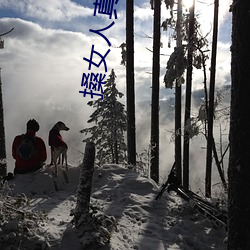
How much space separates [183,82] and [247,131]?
13571mm

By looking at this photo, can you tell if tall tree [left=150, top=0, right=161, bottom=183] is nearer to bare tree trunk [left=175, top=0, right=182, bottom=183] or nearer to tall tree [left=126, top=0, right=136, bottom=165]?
tall tree [left=126, top=0, right=136, bottom=165]

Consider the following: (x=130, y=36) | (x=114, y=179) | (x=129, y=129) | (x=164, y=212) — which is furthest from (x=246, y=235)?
(x=130, y=36)

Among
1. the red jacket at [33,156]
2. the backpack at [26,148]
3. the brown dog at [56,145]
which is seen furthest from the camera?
the brown dog at [56,145]

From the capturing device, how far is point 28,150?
9.46 m

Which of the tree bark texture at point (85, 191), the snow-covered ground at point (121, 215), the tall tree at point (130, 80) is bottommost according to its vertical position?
the snow-covered ground at point (121, 215)

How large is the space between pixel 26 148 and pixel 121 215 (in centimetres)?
366

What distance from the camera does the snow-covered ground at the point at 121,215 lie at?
223 inches

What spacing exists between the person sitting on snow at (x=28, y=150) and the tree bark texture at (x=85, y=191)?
3.81m

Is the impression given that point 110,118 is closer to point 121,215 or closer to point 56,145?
point 56,145

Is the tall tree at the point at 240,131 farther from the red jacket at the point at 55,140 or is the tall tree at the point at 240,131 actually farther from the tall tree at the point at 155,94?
the tall tree at the point at 155,94

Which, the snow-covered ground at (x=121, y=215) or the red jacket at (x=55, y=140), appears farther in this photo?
the red jacket at (x=55, y=140)

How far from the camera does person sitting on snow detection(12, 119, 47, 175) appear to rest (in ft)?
31.0

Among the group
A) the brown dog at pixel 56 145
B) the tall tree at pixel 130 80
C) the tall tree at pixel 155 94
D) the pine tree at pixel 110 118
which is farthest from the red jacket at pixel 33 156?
the pine tree at pixel 110 118

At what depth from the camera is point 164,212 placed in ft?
26.5
